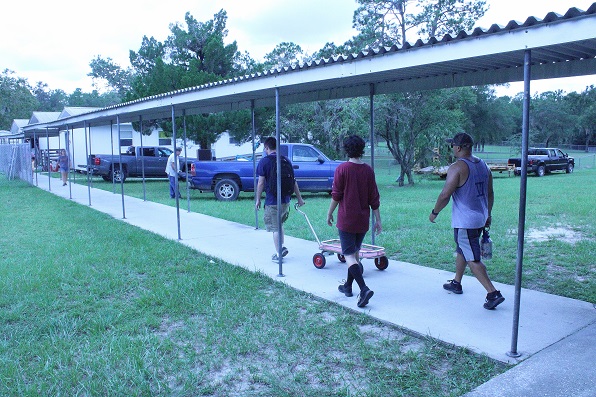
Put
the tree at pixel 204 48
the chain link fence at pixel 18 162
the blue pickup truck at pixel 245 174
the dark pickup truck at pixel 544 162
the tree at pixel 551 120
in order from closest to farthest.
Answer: the blue pickup truck at pixel 245 174, the tree at pixel 204 48, the chain link fence at pixel 18 162, the dark pickup truck at pixel 544 162, the tree at pixel 551 120

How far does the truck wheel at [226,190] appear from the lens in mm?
15750

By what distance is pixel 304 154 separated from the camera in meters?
15.7

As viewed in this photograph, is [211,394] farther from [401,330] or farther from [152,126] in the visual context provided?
[152,126]

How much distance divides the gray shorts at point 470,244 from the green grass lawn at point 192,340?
1.03m

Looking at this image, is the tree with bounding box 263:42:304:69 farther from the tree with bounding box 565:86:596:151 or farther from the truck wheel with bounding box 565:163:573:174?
the tree with bounding box 565:86:596:151

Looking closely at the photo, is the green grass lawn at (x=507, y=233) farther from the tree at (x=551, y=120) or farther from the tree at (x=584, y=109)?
the tree at (x=551, y=120)

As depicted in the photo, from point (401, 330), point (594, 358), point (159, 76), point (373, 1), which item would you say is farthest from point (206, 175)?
point (373, 1)

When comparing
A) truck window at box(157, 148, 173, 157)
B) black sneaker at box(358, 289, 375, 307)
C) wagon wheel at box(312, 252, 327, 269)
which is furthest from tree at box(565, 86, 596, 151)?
black sneaker at box(358, 289, 375, 307)

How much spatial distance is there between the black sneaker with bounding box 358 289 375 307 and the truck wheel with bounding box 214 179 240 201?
11.0 meters

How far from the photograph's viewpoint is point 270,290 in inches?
235

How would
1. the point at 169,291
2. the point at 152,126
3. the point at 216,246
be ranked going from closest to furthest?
the point at 169,291
the point at 216,246
the point at 152,126

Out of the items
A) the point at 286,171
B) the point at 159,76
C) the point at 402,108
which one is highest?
the point at 159,76

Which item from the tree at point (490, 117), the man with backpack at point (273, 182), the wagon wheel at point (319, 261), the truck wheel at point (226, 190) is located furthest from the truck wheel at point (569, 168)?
the wagon wheel at point (319, 261)

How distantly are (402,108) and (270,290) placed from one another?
1480 centimetres
